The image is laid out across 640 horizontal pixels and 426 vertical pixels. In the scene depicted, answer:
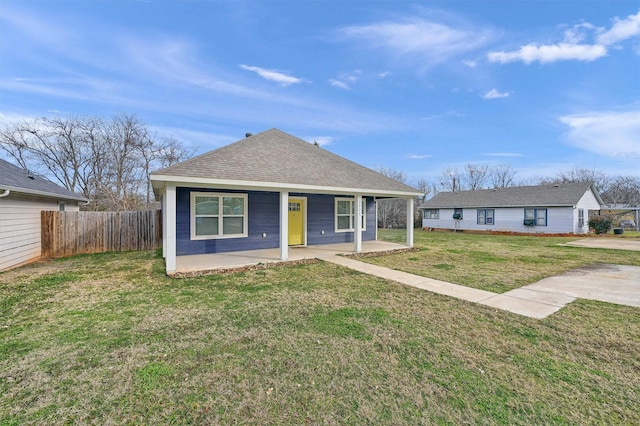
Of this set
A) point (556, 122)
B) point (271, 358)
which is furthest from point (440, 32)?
point (556, 122)

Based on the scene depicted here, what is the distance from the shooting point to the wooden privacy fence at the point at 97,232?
32.7 feet

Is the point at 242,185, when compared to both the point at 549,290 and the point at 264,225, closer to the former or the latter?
the point at 264,225

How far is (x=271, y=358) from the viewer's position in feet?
9.82

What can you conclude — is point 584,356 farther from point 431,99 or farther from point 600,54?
point 431,99

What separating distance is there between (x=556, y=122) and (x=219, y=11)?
22.5 metres

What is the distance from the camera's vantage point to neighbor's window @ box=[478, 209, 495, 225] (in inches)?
897

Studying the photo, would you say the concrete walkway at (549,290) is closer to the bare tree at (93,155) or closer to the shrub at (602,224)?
the shrub at (602,224)

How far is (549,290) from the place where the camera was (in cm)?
561

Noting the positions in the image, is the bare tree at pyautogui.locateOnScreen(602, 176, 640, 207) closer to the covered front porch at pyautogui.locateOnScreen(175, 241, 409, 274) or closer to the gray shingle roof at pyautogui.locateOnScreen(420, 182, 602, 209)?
the gray shingle roof at pyautogui.locateOnScreen(420, 182, 602, 209)

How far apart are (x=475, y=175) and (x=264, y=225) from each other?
37029mm

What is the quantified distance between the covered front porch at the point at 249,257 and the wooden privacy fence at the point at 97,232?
14.9 feet

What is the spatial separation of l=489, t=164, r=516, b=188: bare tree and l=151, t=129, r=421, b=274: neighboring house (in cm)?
3418

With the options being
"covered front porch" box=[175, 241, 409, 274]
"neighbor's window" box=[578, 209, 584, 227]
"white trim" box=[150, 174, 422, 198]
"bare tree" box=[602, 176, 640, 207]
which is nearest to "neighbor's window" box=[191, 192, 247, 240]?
"covered front porch" box=[175, 241, 409, 274]

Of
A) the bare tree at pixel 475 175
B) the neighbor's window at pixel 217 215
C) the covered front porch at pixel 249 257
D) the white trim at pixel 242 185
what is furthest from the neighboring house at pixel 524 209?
the neighbor's window at pixel 217 215
